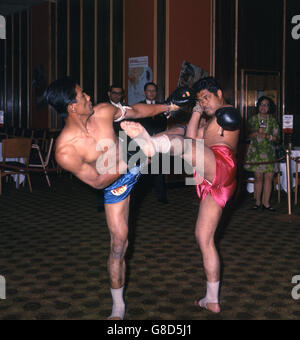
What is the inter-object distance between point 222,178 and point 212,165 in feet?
0.46

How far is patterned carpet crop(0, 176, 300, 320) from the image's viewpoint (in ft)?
9.21

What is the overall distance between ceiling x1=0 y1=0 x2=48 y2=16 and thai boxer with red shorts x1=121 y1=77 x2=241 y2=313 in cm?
917

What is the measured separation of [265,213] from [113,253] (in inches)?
141

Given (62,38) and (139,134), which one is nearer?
(139,134)

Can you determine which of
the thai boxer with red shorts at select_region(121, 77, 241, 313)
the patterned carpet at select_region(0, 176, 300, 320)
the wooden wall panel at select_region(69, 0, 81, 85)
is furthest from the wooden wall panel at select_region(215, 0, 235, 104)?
the thai boxer with red shorts at select_region(121, 77, 241, 313)

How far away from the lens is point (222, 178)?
249 cm

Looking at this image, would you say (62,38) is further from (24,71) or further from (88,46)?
(24,71)

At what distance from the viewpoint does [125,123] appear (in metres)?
1.92

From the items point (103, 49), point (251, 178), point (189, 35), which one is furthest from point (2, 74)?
point (251, 178)

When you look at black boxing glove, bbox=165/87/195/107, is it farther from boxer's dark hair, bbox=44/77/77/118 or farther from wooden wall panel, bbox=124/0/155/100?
wooden wall panel, bbox=124/0/155/100

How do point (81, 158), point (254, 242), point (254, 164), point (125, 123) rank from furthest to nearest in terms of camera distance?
point (254, 164) → point (254, 242) → point (81, 158) → point (125, 123)

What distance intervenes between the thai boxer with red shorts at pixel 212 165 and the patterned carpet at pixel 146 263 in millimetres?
373
